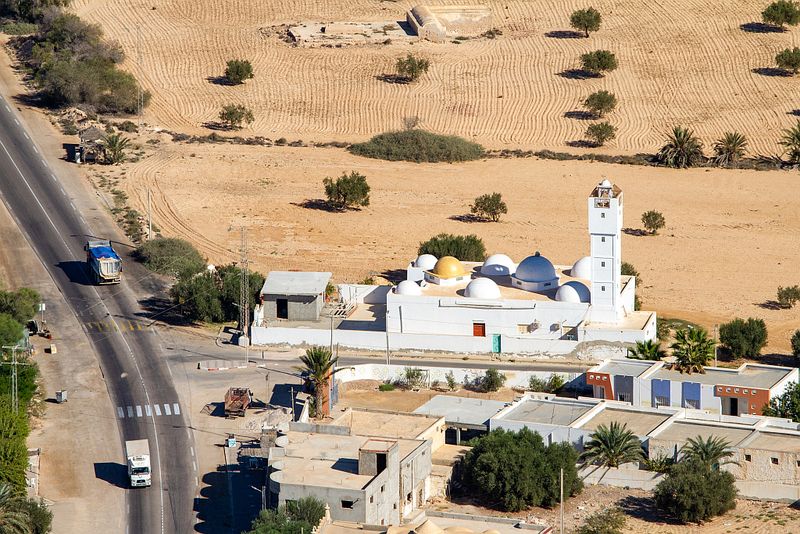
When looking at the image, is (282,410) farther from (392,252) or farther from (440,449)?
(392,252)

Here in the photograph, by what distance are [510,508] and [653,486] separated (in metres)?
5.60

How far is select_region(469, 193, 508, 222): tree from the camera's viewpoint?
320ft

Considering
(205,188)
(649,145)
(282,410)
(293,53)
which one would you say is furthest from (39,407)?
(293,53)

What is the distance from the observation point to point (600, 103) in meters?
116

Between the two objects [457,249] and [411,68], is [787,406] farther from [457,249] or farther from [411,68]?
[411,68]

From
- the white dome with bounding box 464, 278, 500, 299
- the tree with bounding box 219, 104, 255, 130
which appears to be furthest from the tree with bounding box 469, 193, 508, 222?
the tree with bounding box 219, 104, 255, 130

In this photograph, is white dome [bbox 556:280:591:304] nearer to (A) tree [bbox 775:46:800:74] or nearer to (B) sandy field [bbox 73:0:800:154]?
(B) sandy field [bbox 73:0:800:154]

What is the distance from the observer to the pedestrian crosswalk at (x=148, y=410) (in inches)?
2739

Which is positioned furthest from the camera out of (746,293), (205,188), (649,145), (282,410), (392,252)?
(649,145)

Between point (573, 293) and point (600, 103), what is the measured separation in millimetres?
42704

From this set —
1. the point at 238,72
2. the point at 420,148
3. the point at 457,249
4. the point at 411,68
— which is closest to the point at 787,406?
the point at 457,249

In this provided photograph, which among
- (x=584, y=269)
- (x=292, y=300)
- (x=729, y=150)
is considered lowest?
(x=292, y=300)

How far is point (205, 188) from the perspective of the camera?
4058 inches

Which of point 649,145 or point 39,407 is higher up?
point 649,145
